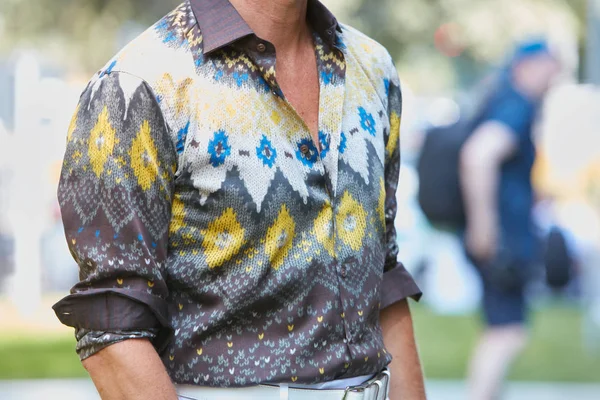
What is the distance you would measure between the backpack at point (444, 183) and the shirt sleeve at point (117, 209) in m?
4.69

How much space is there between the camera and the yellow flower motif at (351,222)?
83.2 inches

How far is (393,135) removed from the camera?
95.7 inches

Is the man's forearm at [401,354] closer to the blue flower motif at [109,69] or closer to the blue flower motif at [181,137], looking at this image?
the blue flower motif at [181,137]

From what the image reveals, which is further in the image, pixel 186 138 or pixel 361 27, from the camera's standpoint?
pixel 361 27

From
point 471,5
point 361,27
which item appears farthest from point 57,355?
point 471,5

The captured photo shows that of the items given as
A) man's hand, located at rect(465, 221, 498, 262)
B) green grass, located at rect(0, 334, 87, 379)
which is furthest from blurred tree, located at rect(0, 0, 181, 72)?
man's hand, located at rect(465, 221, 498, 262)

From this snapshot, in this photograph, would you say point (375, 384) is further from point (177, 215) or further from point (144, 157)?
point (144, 157)

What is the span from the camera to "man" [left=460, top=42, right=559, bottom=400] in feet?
20.1

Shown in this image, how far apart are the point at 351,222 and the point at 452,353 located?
790 centimetres

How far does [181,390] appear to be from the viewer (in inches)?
80.0

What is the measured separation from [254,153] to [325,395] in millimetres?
478

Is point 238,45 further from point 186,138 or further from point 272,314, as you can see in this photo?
point 272,314

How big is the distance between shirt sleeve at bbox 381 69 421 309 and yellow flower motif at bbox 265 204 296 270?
43cm

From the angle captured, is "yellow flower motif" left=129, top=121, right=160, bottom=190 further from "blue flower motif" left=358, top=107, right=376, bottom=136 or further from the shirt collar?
"blue flower motif" left=358, top=107, right=376, bottom=136
